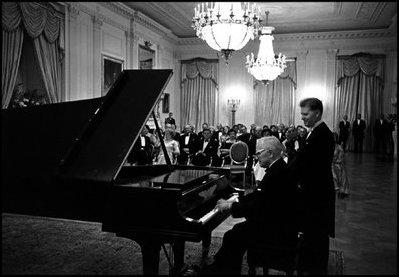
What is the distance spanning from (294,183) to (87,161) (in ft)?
4.73

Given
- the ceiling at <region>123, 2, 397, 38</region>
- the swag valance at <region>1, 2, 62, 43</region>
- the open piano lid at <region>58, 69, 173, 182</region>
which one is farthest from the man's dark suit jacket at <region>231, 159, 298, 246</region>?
the ceiling at <region>123, 2, 397, 38</region>

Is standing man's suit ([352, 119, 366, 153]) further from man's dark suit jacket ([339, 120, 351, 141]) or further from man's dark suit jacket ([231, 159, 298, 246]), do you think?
man's dark suit jacket ([231, 159, 298, 246])

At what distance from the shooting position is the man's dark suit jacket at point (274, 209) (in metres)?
2.76

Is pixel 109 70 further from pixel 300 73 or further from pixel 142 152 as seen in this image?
pixel 300 73

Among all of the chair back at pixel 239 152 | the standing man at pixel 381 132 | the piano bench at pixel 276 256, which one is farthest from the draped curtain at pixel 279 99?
the piano bench at pixel 276 256

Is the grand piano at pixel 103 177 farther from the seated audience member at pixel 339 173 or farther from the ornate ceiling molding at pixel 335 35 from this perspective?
the ornate ceiling molding at pixel 335 35

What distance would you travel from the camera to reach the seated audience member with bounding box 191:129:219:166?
8.31 m

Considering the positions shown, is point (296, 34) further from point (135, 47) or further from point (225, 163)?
point (225, 163)

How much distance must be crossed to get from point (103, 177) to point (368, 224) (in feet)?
Answer: 12.7

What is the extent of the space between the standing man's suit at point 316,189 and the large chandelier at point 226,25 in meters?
4.38

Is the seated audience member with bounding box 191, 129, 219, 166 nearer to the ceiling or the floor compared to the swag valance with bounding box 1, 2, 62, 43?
nearer to the floor

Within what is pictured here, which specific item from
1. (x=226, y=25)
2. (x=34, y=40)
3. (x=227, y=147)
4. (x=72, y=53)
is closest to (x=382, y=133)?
(x=227, y=147)

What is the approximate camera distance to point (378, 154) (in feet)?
50.2

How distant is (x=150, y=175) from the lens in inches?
146
